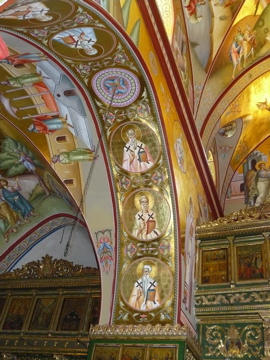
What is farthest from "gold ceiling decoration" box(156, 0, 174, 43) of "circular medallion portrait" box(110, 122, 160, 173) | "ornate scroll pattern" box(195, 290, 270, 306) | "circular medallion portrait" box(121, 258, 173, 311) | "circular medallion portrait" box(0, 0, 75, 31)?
"ornate scroll pattern" box(195, 290, 270, 306)

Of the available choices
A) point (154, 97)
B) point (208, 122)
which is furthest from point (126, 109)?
point (208, 122)

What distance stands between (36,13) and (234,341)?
707 centimetres

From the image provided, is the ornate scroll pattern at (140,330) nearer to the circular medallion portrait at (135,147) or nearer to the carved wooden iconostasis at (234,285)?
the carved wooden iconostasis at (234,285)

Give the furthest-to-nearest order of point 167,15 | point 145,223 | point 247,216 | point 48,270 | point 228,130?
point 228,130 < point 48,270 < point 247,216 < point 167,15 < point 145,223

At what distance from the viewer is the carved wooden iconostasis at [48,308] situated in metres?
10.9

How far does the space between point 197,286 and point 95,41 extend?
18.2 feet

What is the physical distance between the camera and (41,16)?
7.19 metres

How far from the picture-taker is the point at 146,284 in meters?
9.07

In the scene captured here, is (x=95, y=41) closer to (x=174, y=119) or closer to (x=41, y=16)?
(x=41, y=16)

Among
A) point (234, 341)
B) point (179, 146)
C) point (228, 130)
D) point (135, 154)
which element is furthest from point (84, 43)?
point (228, 130)

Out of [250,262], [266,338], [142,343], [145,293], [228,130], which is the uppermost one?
[228,130]

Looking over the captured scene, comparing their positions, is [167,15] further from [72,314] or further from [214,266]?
[72,314]

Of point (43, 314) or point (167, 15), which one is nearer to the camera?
point (167, 15)

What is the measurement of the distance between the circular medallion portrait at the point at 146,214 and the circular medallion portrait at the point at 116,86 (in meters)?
1.92
